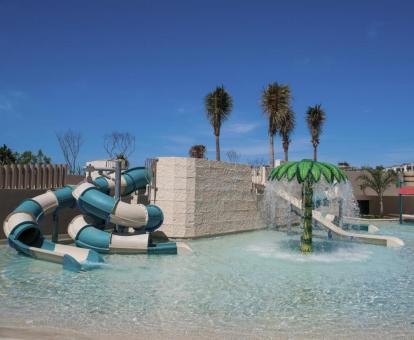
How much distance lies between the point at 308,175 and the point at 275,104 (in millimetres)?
19348

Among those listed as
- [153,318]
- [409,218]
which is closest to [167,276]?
[153,318]

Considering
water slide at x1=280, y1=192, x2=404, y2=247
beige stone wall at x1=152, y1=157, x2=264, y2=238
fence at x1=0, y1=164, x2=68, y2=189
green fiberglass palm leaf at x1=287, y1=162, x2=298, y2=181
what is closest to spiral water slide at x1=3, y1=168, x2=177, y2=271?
fence at x1=0, y1=164, x2=68, y2=189

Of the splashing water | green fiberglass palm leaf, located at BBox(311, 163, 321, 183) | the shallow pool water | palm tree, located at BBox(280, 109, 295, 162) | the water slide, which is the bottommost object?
the shallow pool water

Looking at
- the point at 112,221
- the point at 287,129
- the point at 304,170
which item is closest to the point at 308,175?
the point at 304,170

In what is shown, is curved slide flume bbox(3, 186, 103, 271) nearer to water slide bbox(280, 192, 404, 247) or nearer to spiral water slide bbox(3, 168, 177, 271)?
spiral water slide bbox(3, 168, 177, 271)

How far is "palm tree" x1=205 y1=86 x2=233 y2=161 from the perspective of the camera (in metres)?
31.3

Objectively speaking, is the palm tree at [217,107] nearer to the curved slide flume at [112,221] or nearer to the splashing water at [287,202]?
the splashing water at [287,202]

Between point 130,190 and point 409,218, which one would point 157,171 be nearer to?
point 130,190

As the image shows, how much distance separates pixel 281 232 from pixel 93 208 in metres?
9.28

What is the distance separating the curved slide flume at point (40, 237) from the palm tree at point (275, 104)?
2014 cm

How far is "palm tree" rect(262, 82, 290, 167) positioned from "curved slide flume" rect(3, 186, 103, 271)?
20.1 metres

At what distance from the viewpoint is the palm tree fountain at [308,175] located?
1034 cm

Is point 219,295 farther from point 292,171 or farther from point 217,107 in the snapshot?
point 217,107

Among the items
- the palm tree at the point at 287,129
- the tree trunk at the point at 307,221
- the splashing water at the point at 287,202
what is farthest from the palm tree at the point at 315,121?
the tree trunk at the point at 307,221
